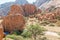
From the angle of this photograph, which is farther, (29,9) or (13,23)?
(29,9)

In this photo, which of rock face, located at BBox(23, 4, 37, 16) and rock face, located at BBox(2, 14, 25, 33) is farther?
rock face, located at BBox(23, 4, 37, 16)

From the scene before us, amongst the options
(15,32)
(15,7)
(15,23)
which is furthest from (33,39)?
(15,7)

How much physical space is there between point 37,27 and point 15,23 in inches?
358

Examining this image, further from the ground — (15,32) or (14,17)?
(14,17)

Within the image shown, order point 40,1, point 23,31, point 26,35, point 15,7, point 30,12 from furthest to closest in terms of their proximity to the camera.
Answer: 1. point 40,1
2. point 30,12
3. point 15,7
4. point 23,31
5. point 26,35

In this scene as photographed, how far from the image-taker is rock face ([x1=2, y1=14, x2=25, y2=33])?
30116 mm

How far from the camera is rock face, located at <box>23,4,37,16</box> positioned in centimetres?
6369

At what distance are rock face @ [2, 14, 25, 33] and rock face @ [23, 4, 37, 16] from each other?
3152 cm

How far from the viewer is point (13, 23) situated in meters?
31.2

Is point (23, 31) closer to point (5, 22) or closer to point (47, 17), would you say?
point (5, 22)

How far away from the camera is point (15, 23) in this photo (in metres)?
30.8

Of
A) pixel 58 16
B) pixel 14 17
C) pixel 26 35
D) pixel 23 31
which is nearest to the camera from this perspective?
pixel 26 35

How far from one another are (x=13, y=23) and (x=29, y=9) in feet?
109

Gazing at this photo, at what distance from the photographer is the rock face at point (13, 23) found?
30.1m
